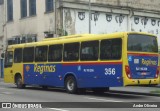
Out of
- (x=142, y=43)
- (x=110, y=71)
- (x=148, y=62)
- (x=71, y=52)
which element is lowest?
(x=110, y=71)

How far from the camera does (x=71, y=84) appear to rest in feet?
74.3

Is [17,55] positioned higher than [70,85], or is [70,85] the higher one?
[17,55]

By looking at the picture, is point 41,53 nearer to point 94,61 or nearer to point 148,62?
point 94,61

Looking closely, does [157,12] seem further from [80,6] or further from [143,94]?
[143,94]

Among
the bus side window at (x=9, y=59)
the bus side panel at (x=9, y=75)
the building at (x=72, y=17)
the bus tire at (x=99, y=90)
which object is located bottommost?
the bus tire at (x=99, y=90)

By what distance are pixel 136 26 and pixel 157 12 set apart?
412 centimetres

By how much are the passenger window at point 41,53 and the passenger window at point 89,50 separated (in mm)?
3470

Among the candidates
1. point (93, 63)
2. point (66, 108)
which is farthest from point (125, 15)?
point (66, 108)

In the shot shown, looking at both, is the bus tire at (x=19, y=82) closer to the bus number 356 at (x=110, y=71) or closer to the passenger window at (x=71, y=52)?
the passenger window at (x=71, y=52)

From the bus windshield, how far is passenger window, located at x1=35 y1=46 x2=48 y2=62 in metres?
6.47

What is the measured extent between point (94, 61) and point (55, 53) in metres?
3.59

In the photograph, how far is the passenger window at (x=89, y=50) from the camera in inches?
825

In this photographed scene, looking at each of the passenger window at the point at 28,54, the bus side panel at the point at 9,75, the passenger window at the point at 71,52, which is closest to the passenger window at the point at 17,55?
the passenger window at the point at 28,54

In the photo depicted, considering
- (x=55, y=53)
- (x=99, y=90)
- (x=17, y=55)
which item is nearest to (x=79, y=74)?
(x=99, y=90)
